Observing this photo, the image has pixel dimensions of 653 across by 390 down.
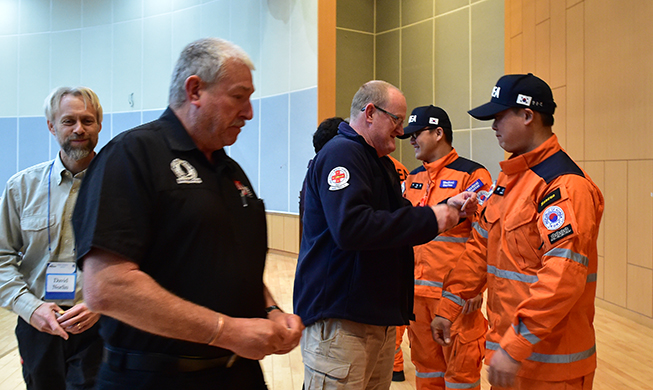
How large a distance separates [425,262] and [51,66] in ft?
39.6

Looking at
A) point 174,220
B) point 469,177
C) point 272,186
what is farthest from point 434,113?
point 272,186

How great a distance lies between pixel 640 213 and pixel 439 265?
9.83 feet

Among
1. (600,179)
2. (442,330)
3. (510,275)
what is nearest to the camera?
(510,275)

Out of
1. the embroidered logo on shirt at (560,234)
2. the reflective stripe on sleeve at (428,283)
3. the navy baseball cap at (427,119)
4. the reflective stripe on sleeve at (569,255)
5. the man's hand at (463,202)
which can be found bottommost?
the reflective stripe on sleeve at (428,283)

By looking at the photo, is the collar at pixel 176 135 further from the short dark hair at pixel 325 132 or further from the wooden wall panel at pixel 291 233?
the wooden wall panel at pixel 291 233

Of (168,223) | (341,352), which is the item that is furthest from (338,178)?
(168,223)

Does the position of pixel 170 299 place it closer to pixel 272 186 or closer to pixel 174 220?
pixel 174 220

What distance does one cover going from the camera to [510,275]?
1.85 meters

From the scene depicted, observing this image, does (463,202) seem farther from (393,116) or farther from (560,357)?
(560,357)

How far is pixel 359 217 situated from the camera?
1.64 m

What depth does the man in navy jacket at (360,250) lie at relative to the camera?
1.68 metres

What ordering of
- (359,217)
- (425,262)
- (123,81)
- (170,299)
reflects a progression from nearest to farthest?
(170,299) → (359,217) → (425,262) → (123,81)

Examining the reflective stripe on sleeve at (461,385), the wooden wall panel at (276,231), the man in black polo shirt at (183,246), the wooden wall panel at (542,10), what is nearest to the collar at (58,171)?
the man in black polo shirt at (183,246)

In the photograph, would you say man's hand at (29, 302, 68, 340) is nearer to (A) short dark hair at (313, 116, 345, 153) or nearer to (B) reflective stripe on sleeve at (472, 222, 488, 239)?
(B) reflective stripe on sleeve at (472, 222, 488, 239)
